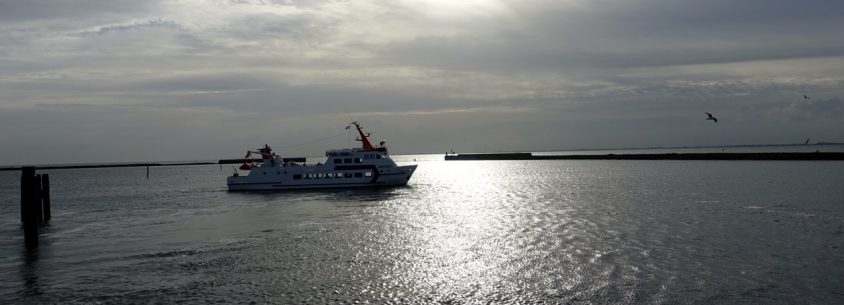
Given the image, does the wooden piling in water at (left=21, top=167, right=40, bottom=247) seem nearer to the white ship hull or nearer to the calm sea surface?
the calm sea surface

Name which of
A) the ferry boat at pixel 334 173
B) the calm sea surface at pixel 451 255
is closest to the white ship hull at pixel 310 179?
the ferry boat at pixel 334 173

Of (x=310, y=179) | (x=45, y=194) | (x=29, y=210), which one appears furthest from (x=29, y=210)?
(x=310, y=179)

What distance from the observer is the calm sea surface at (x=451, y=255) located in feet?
55.8

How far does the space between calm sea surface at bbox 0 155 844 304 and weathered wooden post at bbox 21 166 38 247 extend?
82cm

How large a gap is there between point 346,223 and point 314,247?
8.91 m

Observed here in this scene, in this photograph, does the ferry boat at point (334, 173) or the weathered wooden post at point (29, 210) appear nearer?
the weathered wooden post at point (29, 210)

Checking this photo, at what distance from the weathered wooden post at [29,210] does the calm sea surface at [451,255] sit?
0.82m

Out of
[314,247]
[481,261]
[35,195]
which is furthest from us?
[35,195]

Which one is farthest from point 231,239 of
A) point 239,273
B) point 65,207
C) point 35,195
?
point 65,207

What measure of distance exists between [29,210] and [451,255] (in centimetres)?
2334

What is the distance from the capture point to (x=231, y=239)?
2909cm

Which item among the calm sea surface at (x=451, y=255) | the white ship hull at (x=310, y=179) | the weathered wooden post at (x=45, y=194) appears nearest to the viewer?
the calm sea surface at (x=451, y=255)

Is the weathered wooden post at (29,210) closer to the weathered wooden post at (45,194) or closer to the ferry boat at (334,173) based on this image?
the weathered wooden post at (45,194)

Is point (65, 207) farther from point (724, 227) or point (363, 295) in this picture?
point (724, 227)
